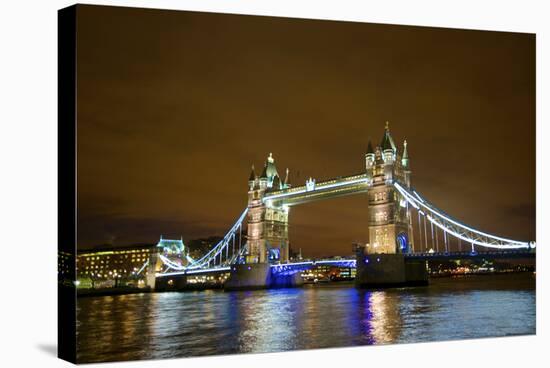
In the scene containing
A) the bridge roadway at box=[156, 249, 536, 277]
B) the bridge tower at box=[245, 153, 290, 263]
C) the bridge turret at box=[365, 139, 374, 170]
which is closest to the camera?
the bridge roadway at box=[156, 249, 536, 277]

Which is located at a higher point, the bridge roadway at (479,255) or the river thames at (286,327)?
the bridge roadway at (479,255)

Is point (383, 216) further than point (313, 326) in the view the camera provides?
Yes

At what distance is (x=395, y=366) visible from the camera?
10016 millimetres

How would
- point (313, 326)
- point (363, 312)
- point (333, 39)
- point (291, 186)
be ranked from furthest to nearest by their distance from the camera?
point (291, 186)
point (363, 312)
point (313, 326)
point (333, 39)

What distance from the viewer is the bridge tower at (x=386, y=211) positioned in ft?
95.4

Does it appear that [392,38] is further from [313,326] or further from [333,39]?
[313,326]

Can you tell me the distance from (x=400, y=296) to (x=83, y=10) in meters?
14.5

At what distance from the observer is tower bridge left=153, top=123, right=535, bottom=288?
24688 millimetres

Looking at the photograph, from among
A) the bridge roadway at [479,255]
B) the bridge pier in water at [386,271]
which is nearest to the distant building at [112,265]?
the bridge pier in water at [386,271]

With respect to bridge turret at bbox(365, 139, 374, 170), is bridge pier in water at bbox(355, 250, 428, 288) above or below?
below

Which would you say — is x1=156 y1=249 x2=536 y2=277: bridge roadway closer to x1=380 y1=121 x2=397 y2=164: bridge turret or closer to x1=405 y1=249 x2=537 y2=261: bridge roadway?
x1=405 y1=249 x2=537 y2=261: bridge roadway

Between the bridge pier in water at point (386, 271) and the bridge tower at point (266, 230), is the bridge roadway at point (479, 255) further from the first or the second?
the bridge tower at point (266, 230)

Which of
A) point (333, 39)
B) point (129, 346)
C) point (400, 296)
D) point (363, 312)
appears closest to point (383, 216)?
point (400, 296)

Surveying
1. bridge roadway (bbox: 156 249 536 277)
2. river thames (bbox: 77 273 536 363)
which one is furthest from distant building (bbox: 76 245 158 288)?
bridge roadway (bbox: 156 249 536 277)
